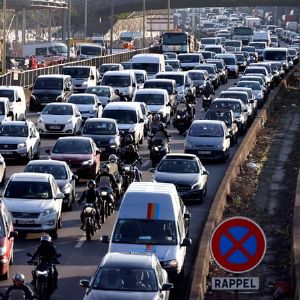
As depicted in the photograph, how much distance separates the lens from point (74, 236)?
29281 mm

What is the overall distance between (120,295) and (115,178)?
548 inches

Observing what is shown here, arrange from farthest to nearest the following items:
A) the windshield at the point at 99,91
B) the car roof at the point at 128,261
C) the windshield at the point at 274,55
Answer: the windshield at the point at 274,55
the windshield at the point at 99,91
the car roof at the point at 128,261

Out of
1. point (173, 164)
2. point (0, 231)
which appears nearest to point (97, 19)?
point (173, 164)

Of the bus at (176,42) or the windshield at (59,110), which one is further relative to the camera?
the bus at (176,42)

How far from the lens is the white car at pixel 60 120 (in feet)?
158

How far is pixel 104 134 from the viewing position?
141 ft

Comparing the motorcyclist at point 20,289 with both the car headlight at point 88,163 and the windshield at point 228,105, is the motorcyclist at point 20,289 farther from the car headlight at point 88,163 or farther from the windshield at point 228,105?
the windshield at point 228,105

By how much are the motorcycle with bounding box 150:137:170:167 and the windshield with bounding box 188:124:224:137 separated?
1489 mm

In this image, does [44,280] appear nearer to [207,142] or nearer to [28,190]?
[28,190]

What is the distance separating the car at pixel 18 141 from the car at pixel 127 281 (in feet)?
67.4

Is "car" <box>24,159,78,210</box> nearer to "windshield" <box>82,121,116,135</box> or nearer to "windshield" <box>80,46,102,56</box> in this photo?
"windshield" <box>82,121,116,135</box>

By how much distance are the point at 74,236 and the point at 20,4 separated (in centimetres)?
7669

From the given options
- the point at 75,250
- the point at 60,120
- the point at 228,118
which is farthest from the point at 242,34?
the point at 75,250

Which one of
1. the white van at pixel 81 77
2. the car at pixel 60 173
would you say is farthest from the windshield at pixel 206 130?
the white van at pixel 81 77
